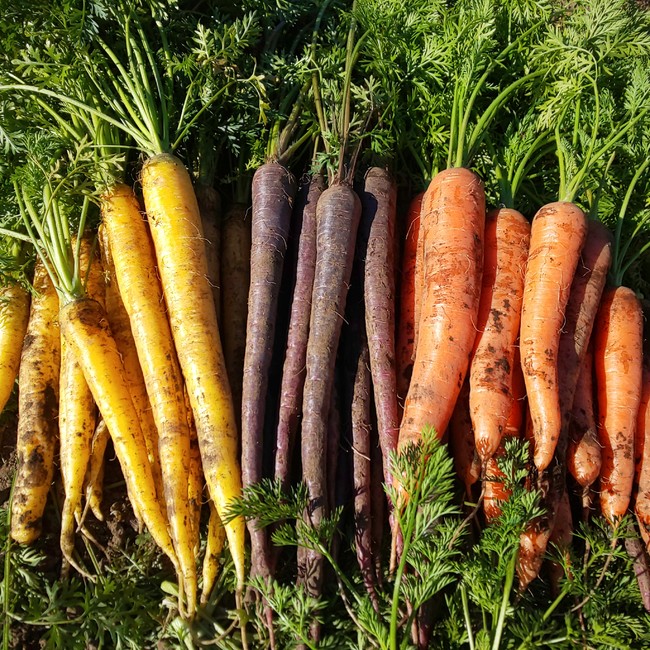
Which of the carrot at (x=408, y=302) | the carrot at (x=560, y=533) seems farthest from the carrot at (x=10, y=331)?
the carrot at (x=560, y=533)

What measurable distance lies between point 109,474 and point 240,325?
3.56 feet

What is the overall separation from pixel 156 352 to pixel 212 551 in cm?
100

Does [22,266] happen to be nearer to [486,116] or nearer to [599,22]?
[486,116]

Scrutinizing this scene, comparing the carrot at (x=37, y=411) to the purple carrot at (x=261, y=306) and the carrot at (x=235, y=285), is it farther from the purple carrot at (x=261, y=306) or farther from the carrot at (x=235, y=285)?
the purple carrot at (x=261, y=306)

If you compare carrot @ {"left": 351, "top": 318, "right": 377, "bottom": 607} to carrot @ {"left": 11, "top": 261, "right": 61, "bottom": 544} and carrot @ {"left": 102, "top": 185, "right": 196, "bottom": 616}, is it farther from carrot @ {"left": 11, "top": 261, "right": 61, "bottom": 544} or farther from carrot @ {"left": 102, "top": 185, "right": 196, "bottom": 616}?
carrot @ {"left": 11, "top": 261, "right": 61, "bottom": 544}

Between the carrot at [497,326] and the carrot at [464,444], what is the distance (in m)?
0.12

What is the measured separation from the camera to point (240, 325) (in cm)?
294

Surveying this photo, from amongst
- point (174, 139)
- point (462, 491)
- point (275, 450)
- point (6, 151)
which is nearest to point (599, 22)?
point (174, 139)

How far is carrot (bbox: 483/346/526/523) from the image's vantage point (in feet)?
8.08

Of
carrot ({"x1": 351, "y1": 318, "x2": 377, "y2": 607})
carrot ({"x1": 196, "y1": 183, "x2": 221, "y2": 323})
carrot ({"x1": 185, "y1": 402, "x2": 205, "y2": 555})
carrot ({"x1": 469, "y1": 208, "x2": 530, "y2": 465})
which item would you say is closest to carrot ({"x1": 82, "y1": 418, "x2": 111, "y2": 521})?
carrot ({"x1": 185, "y1": 402, "x2": 205, "y2": 555})

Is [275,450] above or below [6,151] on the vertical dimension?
below

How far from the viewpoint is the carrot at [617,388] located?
2564 millimetres

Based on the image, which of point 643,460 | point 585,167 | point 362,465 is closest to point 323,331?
point 362,465

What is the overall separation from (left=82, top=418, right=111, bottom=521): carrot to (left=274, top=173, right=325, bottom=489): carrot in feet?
3.19
